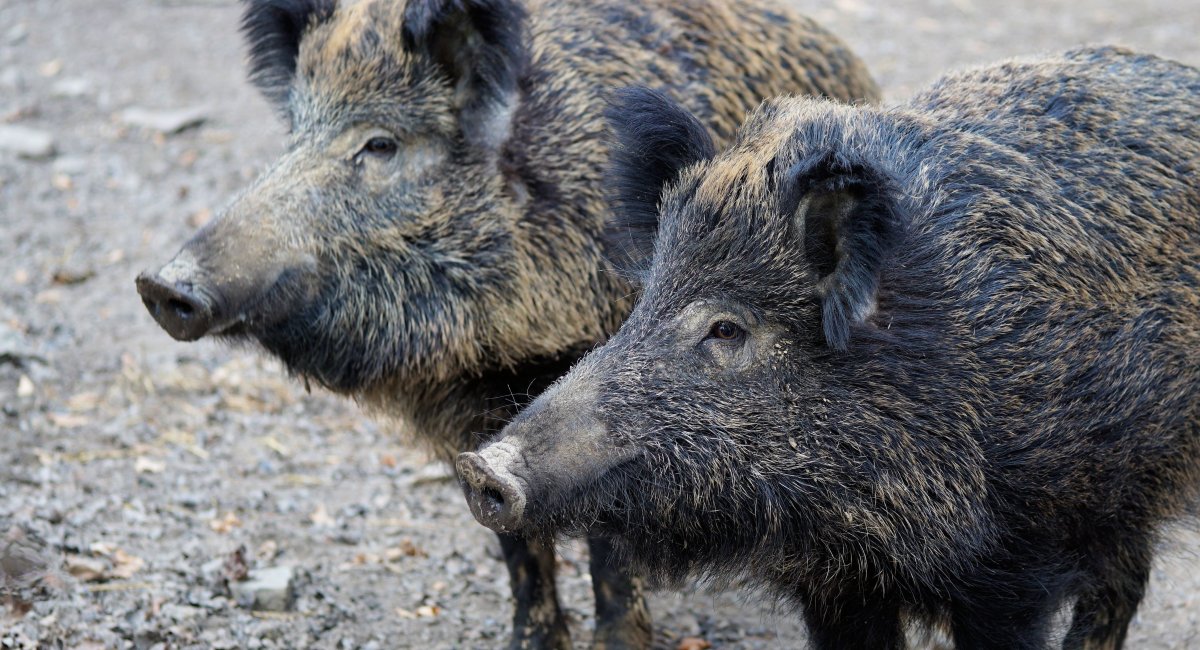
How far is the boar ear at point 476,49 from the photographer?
4973 mm

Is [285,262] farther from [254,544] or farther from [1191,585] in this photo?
[1191,585]

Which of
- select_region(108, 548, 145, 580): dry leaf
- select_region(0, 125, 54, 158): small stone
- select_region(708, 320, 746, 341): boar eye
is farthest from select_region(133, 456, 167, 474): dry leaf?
select_region(0, 125, 54, 158): small stone

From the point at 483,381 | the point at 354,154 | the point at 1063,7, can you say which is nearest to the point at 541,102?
the point at 354,154

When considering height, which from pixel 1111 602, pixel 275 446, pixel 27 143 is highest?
pixel 1111 602

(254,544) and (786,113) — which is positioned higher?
(786,113)

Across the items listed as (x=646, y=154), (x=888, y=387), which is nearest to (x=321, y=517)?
(x=646, y=154)

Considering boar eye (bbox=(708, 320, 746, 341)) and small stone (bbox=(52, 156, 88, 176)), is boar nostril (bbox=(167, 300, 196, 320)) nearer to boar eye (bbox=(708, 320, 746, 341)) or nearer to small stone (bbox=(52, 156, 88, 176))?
boar eye (bbox=(708, 320, 746, 341))

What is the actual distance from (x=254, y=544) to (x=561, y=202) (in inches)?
86.6

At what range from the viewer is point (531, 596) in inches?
210

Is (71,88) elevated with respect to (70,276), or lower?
lower

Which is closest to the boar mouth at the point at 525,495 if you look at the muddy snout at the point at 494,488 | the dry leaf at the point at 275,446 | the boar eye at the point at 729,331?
the muddy snout at the point at 494,488

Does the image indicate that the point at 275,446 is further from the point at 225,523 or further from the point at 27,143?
the point at 27,143

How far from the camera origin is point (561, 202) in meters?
5.11

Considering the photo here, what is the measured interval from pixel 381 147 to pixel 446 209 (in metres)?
0.36
